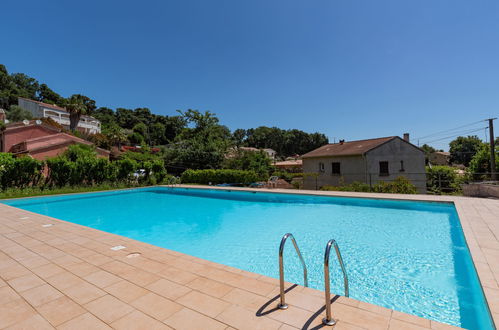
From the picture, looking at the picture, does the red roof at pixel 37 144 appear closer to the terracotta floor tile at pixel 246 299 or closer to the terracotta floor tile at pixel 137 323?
the terracotta floor tile at pixel 137 323

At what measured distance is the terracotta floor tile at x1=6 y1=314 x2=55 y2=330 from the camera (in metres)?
2.01

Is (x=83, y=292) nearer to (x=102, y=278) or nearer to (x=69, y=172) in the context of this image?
(x=102, y=278)

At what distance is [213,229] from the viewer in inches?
285

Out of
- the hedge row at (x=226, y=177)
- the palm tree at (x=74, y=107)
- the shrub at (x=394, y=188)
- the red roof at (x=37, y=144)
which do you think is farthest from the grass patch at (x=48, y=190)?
the palm tree at (x=74, y=107)

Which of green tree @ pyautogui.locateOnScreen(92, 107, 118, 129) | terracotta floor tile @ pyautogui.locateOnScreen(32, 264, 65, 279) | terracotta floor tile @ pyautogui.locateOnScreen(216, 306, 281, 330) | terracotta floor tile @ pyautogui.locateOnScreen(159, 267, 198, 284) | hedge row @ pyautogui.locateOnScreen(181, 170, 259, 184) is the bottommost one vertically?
terracotta floor tile @ pyautogui.locateOnScreen(32, 264, 65, 279)

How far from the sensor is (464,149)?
52.5 metres

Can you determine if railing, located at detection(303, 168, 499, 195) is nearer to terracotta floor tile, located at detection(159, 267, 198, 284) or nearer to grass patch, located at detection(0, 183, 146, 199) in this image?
terracotta floor tile, located at detection(159, 267, 198, 284)

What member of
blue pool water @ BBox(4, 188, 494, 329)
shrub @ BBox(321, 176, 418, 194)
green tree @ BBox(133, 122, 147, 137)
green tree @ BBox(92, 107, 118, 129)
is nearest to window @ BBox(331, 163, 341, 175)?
shrub @ BBox(321, 176, 418, 194)

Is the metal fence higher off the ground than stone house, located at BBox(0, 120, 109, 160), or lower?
lower

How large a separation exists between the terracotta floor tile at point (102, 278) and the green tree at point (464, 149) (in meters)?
67.9

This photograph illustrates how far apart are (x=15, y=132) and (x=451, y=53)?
35514mm

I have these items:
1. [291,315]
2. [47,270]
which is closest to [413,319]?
[291,315]

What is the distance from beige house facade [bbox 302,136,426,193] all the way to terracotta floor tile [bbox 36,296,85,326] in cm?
1648

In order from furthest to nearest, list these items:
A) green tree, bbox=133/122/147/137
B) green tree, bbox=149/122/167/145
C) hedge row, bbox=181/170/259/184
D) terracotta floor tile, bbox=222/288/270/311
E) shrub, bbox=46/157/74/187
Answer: green tree, bbox=149/122/167/145 < green tree, bbox=133/122/147/137 < hedge row, bbox=181/170/259/184 < shrub, bbox=46/157/74/187 < terracotta floor tile, bbox=222/288/270/311
